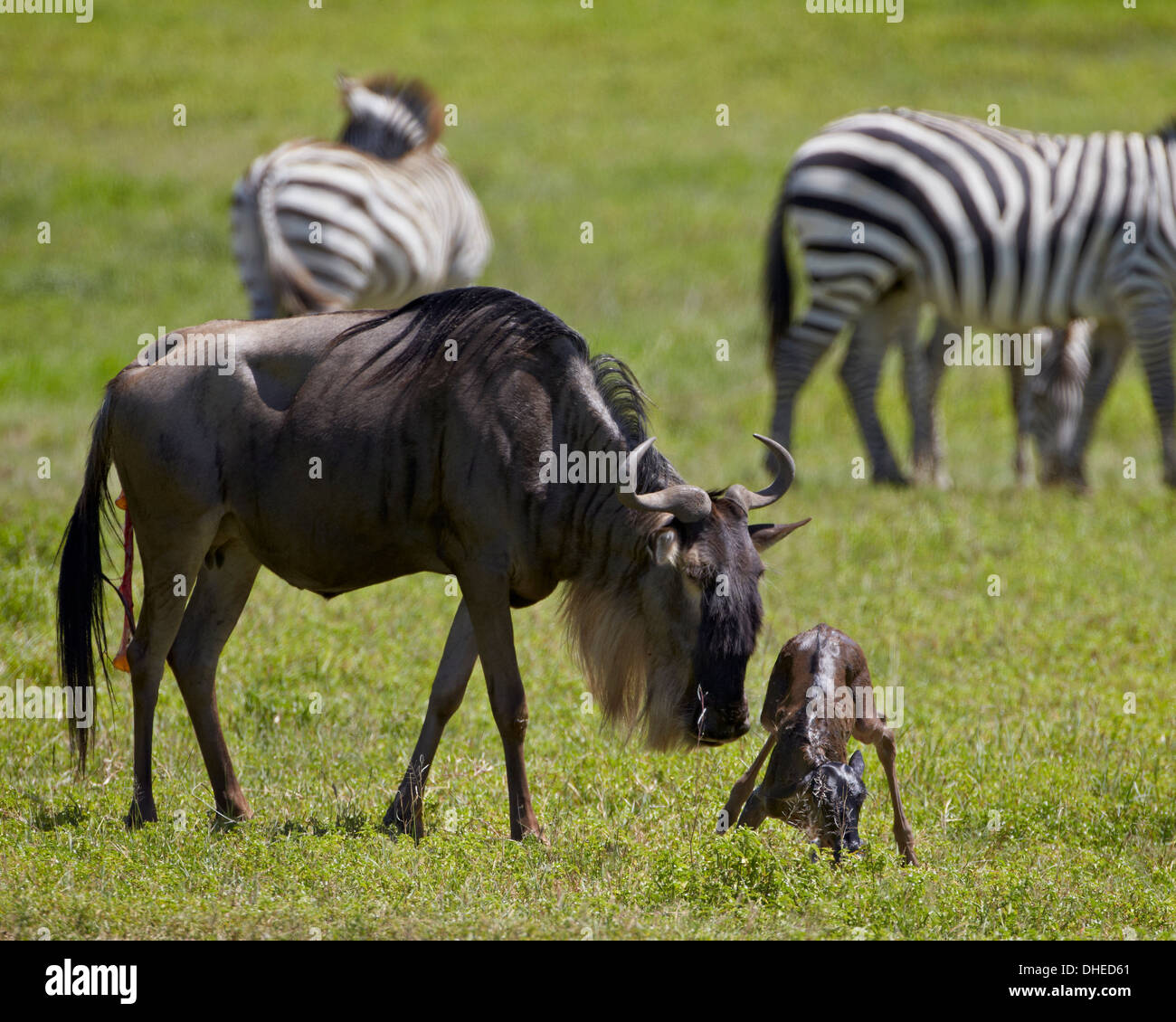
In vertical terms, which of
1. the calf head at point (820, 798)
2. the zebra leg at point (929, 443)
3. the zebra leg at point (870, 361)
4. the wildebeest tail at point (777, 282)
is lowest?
the calf head at point (820, 798)

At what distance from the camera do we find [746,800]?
5.66 meters

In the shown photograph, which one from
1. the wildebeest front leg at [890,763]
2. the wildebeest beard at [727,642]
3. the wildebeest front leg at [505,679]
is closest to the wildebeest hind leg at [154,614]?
the wildebeest front leg at [505,679]

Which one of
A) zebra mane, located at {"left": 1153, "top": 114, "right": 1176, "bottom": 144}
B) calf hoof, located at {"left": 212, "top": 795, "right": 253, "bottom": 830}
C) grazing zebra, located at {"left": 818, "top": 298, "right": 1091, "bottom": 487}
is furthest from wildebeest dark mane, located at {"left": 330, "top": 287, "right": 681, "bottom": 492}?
zebra mane, located at {"left": 1153, "top": 114, "right": 1176, "bottom": 144}

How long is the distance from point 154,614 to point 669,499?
86.0 inches

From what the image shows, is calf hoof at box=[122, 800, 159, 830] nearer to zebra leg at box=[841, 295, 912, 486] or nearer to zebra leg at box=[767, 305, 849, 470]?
zebra leg at box=[767, 305, 849, 470]

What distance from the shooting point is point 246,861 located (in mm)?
5062

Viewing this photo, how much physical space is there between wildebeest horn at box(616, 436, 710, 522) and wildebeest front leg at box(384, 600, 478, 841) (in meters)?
1.01

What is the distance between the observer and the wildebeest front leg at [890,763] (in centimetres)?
539

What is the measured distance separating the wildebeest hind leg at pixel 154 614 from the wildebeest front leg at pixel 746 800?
2.18 meters

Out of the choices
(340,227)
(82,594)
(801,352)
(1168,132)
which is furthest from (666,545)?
(1168,132)

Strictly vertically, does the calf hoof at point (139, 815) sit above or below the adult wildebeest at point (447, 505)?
below

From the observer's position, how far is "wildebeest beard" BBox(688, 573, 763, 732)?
5.15m

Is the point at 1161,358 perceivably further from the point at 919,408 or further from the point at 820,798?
the point at 820,798

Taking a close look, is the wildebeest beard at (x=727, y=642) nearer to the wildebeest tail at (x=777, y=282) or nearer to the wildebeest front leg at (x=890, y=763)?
the wildebeest front leg at (x=890, y=763)
